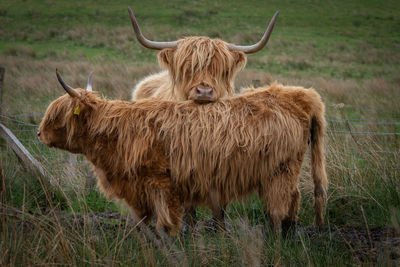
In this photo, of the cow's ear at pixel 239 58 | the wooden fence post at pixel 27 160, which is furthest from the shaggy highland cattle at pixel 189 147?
the cow's ear at pixel 239 58

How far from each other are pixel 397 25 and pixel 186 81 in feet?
67.6

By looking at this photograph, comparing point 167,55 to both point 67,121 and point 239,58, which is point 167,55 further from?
point 67,121

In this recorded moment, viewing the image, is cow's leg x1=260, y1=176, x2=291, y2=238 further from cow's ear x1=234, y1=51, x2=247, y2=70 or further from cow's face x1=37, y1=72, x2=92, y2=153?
cow's ear x1=234, y1=51, x2=247, y2=70

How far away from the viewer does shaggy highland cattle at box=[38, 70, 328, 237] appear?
99.3 inches

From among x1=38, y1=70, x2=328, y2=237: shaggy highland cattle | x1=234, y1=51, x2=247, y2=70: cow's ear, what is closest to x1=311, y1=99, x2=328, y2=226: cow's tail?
x1=38, y1=70, x2=328, y2=237: shaggy highland cattle

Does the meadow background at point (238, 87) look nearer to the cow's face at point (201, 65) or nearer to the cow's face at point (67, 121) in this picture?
the cow's face at point (67, 121)

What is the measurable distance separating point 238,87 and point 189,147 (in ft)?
20.2

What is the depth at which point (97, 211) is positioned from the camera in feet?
11.9

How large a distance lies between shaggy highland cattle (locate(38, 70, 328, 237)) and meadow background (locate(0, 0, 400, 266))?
0.22m

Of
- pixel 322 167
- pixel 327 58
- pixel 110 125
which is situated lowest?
pixel 327 58

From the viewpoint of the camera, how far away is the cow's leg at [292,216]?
8.72 ft

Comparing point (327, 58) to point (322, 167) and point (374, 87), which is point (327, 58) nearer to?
Answer: point (374, 87)

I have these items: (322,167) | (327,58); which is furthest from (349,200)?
(327,58)

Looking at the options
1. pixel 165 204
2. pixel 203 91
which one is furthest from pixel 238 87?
pixel 165 204
